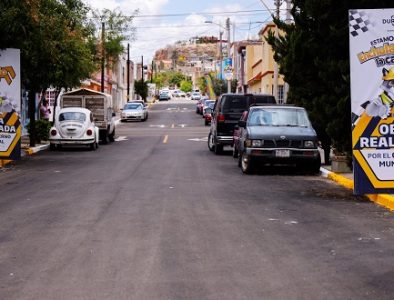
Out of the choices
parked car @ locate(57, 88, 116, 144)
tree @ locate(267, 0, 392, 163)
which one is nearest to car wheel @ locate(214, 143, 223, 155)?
tree @ locate(267, 0, 392, 163)

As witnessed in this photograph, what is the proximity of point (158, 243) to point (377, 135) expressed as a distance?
4.53 m

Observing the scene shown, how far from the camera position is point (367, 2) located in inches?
546

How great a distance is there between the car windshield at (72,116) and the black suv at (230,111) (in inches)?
264

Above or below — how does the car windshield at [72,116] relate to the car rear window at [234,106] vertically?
below

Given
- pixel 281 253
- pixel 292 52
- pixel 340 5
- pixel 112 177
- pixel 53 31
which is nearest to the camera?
pixel 281 253

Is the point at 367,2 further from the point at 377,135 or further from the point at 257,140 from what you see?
the point at 257,140

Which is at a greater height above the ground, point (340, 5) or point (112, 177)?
point (340, 5)

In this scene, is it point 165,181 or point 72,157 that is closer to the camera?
point 165,181

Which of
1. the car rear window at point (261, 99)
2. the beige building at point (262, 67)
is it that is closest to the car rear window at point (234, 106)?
the car rear window at point (261, 99)

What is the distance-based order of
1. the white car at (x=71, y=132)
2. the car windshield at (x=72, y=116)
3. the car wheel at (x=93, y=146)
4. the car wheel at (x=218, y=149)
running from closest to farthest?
the car wheel at (x=218, y=149), the white car at (x=71, y=132), the car windshield at (x=72, y=116), the car wheel at (x=93, y=146)

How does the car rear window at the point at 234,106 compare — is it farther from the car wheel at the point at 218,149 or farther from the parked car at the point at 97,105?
the parked car at the point at 97,105

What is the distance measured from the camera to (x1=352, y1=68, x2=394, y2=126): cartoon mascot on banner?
38.4ft

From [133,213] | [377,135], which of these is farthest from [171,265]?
[377,135]

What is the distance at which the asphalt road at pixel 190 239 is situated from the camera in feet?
23.1
